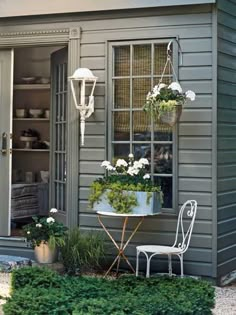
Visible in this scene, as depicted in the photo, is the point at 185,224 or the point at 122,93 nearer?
the point at 185,224

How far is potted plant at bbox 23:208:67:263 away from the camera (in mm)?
5090

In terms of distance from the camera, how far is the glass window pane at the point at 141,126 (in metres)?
5.29

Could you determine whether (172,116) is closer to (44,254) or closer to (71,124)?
(71,124)

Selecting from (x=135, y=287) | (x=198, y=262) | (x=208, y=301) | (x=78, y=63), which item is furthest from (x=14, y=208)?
(x=208, y=301)

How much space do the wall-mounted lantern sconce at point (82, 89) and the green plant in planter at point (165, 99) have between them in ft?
2.08

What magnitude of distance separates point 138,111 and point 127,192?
88 centimetres

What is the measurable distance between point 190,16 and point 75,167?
1.79 metres

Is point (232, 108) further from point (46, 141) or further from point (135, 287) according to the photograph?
point (46, 141)

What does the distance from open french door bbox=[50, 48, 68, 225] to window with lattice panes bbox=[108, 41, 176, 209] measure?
65 cm

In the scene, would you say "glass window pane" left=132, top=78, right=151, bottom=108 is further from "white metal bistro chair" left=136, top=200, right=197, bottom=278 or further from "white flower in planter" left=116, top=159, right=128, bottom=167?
"white metal bistro chair" left=136, top=200, right=197, bottom=278

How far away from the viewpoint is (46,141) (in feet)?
26.0

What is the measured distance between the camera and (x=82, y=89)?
5.35m

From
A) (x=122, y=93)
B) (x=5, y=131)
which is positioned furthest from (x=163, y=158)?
(x=5, y=131)

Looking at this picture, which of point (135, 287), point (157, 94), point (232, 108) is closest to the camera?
point (135, 287)
